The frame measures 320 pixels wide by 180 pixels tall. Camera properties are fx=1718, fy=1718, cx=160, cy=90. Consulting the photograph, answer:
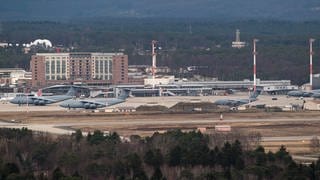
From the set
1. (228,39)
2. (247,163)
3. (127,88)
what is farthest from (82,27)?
(247,163)

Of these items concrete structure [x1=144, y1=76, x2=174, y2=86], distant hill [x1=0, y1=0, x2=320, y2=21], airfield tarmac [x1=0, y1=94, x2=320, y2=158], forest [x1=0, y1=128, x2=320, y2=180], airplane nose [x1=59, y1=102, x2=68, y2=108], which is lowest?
forest [x1=0, y1=128, x2=320, y2=180]

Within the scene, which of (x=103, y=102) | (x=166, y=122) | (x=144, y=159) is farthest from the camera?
(x=103, y=102)

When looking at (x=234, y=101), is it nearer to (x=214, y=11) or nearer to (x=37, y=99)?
(x=37, y=99)

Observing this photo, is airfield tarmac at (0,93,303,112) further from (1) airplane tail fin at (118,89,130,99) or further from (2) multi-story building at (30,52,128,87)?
(2) multi-story building at (30,52,128,87)

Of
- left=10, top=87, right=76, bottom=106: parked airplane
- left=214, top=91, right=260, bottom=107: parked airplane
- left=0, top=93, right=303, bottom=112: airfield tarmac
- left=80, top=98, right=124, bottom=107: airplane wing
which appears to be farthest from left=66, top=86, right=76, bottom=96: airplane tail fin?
left=214, top=91, right=260, bottom=107: parked airplane

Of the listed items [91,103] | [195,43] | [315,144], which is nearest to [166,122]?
[315,144]

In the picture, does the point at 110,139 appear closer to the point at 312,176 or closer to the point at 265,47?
the point at 312,176
